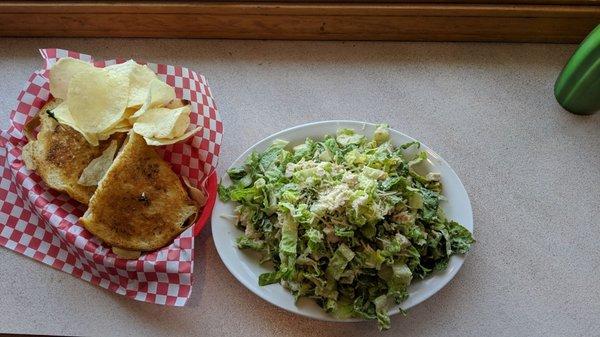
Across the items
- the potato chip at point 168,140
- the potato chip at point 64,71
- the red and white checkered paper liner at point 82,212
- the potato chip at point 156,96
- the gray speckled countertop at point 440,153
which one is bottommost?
the gray speckled countertop at point 440,153

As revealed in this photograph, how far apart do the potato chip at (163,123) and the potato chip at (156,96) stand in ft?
0.04

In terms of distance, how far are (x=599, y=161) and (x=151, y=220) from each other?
1183 mm

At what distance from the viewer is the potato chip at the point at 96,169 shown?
1.28 metres

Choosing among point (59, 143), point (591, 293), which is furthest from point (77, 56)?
point (591, 293)

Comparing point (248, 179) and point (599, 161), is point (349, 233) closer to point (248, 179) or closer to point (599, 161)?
point (248, 179)

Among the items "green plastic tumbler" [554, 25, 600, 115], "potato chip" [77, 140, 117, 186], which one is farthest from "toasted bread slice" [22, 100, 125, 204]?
"green plastic tumbler" [554, 25, 600, 115]

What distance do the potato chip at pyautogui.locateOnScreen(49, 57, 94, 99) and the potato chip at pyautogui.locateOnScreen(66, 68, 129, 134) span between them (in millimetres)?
20

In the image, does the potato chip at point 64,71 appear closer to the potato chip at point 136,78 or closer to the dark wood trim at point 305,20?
the potato chip at point 136,78

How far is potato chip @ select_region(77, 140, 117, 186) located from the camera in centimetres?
128

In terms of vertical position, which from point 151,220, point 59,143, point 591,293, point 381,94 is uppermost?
point 59,143

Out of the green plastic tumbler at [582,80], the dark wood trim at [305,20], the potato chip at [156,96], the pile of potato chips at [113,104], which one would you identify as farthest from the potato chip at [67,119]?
the green plastic tumbler at [582,80]

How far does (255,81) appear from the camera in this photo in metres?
1.67

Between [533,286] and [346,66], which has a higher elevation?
[346,66]

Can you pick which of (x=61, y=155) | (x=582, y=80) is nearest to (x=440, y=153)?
(x=582, y=80)
